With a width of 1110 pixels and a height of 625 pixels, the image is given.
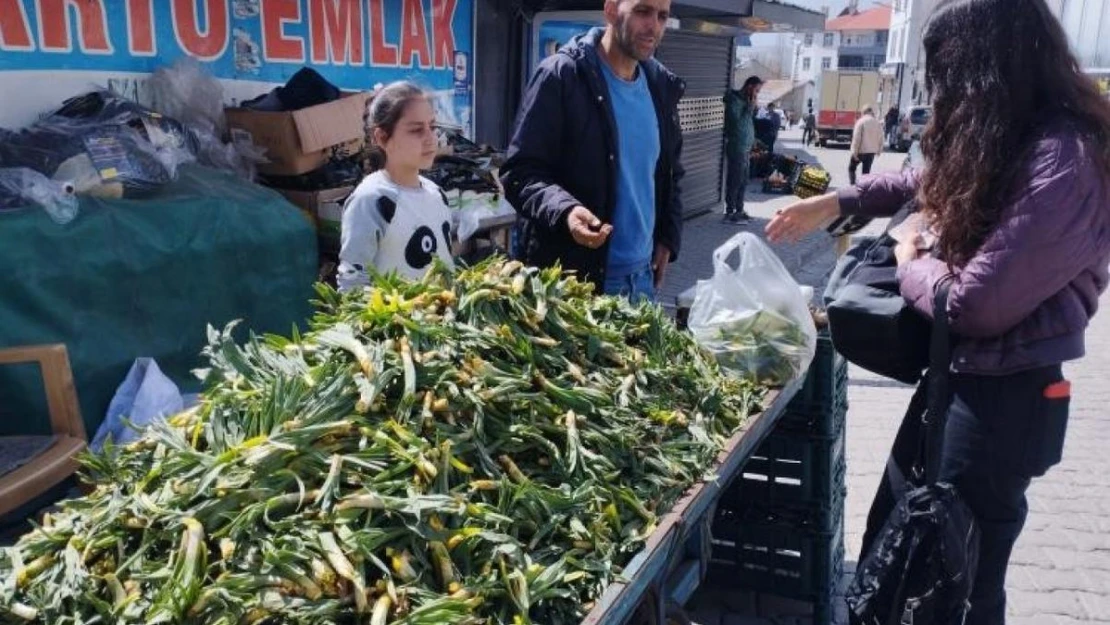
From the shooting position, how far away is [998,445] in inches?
95.3

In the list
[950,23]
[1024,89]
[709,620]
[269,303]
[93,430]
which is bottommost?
[709,620]

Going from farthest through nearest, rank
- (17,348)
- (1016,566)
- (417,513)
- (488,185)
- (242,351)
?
(488,185) < (1016,566) < (17,348) < (242,351) < (417,513)

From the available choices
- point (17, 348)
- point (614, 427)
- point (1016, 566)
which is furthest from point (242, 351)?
point (1016, 566)

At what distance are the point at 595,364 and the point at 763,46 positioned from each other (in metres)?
93.3

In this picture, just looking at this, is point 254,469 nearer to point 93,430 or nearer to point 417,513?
point 417,513

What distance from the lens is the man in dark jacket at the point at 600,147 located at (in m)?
3.36

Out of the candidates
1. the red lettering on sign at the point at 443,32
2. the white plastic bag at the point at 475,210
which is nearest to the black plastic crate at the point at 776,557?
the white plastic bag at the point at 475,210

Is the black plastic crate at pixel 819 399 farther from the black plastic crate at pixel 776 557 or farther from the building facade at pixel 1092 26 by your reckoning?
the building facade at pixel 1092 26

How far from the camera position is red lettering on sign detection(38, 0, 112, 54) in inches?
162

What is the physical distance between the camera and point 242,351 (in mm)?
2191

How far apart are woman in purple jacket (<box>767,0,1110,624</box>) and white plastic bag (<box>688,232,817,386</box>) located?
17.8 inches

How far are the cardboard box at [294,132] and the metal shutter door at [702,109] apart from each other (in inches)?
294

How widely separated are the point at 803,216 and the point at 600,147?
864mm

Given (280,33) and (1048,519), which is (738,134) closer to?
(280,33)
